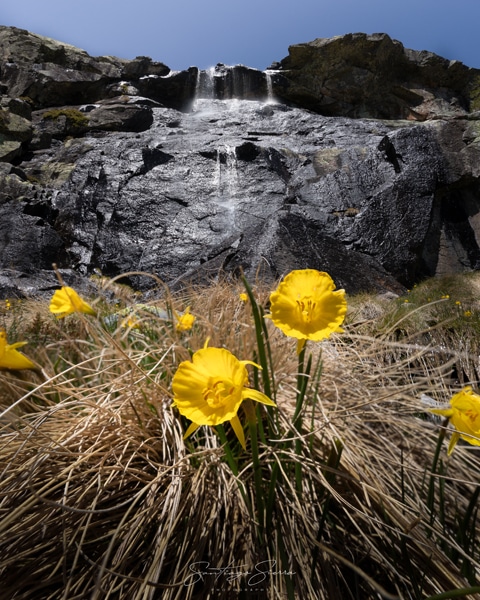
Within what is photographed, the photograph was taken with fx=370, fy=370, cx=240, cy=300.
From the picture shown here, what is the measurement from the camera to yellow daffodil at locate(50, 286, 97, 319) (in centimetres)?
107

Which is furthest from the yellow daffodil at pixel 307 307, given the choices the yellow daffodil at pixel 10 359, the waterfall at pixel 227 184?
the waterfall at pixel 227 184

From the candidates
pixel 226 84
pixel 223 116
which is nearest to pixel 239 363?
pixel 223 116

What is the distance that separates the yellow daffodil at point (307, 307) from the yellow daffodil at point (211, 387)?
5.0 inches

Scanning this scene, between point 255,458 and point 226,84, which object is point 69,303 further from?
point 226,84

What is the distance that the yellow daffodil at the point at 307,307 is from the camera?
0.73 m

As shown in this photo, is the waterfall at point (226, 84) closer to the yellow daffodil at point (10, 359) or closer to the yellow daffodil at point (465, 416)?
the yellow daffodil at point (10, 359)

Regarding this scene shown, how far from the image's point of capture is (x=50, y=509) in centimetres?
81

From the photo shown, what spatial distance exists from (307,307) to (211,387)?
245 mm

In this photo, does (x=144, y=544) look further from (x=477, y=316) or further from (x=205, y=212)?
(x=205, y=212)

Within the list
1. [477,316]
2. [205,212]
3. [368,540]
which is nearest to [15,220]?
[205,212]

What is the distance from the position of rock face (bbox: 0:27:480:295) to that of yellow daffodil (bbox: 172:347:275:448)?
397cm

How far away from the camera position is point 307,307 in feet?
2.41

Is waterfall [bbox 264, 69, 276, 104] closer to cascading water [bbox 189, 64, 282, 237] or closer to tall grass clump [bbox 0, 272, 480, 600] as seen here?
cascading water [bbox 189, 64, 282, 237]
